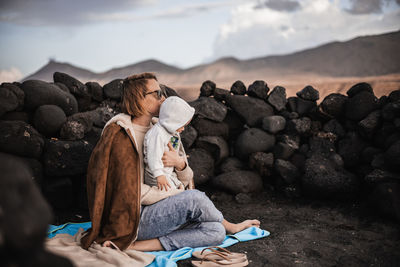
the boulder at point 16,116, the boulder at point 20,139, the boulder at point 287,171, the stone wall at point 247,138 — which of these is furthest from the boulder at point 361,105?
the boulder at point 16,116

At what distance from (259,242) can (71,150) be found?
2.89 meters

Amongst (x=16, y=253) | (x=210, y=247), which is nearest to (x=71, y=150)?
(x=210, y=247)

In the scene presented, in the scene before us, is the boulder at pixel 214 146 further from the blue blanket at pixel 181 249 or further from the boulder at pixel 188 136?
the blue blanket at pixel 181 249

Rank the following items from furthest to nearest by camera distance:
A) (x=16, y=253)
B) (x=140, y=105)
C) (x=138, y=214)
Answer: (x=140, y=105) → (x=138, y=214) → (x=16, y=253)

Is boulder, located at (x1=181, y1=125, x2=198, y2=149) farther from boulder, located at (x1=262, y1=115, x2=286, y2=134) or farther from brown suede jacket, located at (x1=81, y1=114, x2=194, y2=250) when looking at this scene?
brown suede jacket, located at (x1=81, y1=114, x2=194, y2=250)

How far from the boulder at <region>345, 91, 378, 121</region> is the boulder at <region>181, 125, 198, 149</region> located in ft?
8.78

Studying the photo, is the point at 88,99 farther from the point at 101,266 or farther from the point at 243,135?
the point at 101,266

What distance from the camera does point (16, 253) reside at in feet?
4.07

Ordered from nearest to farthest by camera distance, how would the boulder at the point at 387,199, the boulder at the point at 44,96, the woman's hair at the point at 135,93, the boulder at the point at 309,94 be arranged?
the woman's hair at the point at 135,93 < the boulder at the point at 387,199 < the boulder at the point at 44,96 < the boulder at the point at 309,94

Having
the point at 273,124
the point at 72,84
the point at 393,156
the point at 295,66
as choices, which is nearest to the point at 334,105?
the point at 273,124

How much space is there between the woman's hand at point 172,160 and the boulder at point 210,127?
2.51 metres

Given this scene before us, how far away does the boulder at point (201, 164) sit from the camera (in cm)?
593

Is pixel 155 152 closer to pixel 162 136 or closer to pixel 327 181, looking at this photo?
pixel 162 136

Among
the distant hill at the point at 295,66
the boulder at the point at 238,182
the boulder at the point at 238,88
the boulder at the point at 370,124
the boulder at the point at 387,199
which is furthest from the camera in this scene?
the distant hill at the point at 295,66
